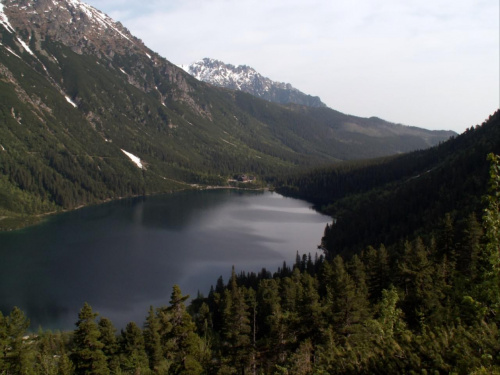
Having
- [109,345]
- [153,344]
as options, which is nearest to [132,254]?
[153,344]

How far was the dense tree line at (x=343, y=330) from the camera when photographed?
42.4 ft

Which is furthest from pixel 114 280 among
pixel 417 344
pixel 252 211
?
pixel 252 211

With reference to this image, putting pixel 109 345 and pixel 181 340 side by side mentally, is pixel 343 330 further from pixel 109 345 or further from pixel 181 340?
pixel 109 345

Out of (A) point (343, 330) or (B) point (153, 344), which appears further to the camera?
(B) point (153, 344)

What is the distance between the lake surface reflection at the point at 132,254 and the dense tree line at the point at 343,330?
18.4 meters

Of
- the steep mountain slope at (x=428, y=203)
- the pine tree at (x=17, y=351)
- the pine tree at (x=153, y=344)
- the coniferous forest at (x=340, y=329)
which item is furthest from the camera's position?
the steep mountain slope at (x=428, y=203)

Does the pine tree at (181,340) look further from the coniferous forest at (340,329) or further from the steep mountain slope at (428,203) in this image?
the steep mountain slope at (428,203)

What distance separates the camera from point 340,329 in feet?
104

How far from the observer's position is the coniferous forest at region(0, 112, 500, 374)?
1293 cm

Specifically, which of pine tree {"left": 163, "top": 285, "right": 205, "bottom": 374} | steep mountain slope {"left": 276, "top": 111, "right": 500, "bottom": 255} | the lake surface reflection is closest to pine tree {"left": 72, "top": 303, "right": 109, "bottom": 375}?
pine tree {"left": 163, "top": 285, "right": 205, "bottom": 374}

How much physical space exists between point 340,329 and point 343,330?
0.42m

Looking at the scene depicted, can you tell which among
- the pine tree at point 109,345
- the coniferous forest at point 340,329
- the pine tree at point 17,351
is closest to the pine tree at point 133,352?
the coniferous forest at point 340,329

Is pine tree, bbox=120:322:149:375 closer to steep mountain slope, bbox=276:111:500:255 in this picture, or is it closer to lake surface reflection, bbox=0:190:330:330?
lake surface reflection, bbox=0:190:330:330

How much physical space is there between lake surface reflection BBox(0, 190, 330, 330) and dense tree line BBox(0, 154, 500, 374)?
1843 cm
